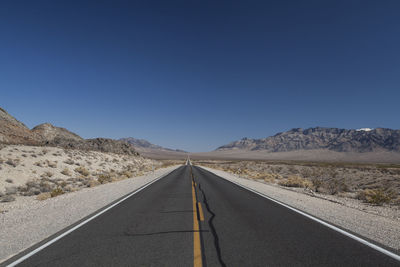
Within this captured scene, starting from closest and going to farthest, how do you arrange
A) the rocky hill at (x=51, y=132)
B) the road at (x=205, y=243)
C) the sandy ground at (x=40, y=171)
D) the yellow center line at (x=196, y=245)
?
the yellow center line at (x=196, y=245) → the road at (x=205, y=243) → the sandy ground at (x=40, y=171) → the rocky hill at (x=51, y=132)

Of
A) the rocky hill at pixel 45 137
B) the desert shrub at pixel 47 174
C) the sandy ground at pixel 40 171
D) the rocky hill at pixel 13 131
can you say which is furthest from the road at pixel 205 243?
the rocky hill at pixel 13 131

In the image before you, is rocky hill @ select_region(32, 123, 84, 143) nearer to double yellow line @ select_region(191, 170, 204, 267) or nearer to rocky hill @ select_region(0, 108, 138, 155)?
rocky hill @ select_region(0, 108, 138, 155)

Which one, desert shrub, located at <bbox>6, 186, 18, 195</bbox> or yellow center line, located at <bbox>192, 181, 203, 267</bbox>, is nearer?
yellow center line, located at <bbox>192, 181, 203, 267</bbox>

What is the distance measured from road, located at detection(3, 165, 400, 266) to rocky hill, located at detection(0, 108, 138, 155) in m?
28.5

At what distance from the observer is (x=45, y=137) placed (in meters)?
44.6

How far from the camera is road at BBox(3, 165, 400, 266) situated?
12.4 feet

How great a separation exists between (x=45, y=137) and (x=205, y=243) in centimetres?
5133

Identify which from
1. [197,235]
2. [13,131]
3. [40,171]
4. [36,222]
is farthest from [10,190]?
[13,131]

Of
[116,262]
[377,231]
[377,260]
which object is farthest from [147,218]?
[377,231]

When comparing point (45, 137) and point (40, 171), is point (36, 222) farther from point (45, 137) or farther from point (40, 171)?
point (45, 137)

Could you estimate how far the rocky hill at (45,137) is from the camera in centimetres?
3197

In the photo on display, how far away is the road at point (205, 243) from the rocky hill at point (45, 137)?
93.6 ft

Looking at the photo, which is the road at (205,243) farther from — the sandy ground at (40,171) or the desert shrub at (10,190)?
the desert shrub at (10,190)

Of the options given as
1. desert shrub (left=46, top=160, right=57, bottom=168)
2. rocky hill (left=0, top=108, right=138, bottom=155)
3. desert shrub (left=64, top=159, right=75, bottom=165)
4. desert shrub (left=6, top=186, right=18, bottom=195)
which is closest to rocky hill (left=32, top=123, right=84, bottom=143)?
rocky hill (left=0, top=108, right=138, bottom=155)
